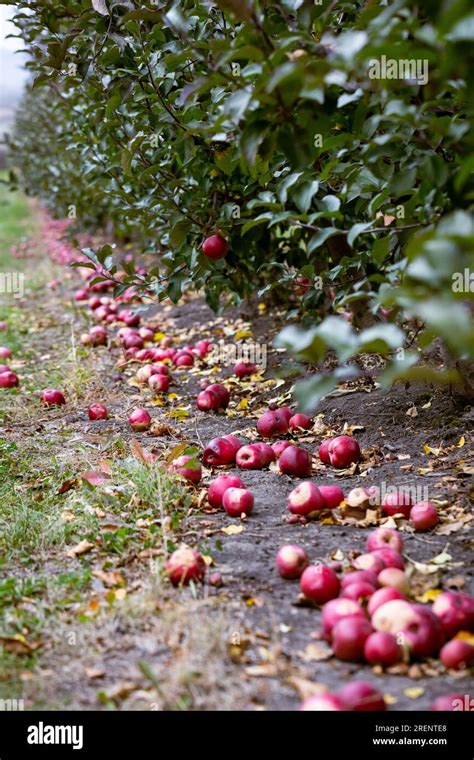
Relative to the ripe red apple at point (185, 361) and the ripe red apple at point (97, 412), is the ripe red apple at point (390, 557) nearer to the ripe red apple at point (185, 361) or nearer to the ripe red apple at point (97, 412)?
the ripe red apple at point (97, 412)

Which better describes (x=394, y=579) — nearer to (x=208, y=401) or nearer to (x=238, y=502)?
(x=238, y=502)

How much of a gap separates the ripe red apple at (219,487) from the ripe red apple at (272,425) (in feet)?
2.34

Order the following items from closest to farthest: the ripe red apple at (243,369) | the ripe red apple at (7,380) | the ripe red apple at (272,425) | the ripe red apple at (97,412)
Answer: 1. the ripe red apple at (272,425)
2. the ripe red apple at (97,412)
3. the ripe red apple at (243,369)
4. the ripe red apple at (7,380)

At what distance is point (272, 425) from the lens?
3.51 meters

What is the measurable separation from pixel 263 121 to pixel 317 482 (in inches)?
58.1

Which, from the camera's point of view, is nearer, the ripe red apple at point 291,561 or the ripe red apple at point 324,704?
the ripe red apple at point 324,704

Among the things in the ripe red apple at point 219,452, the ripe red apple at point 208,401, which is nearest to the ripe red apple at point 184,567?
the ripe red apple at point 219,452

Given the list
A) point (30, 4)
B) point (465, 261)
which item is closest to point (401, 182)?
point (465, 261)

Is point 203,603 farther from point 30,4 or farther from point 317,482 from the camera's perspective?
point 30,4

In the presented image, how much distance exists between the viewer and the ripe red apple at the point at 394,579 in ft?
6.64

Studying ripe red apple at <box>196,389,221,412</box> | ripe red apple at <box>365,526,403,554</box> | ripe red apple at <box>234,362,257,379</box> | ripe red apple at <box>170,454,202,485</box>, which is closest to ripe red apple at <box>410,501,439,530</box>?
ripe red apple at <box>365,526,403,554</box>

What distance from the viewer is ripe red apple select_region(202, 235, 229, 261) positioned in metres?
3.51

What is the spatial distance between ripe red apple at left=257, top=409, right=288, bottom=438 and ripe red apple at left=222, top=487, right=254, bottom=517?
32.0 inches

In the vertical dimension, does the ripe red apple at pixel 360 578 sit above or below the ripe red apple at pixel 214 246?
below
